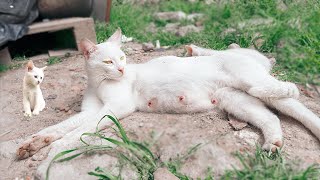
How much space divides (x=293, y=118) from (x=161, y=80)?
1.01 m

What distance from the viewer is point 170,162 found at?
9.65 ft

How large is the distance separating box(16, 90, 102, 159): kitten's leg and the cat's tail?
132 centimetres

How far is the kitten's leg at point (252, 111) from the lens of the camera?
3.06m

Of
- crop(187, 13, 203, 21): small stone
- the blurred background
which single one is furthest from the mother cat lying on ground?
→ crop(187, 13, 203, 21): small stone

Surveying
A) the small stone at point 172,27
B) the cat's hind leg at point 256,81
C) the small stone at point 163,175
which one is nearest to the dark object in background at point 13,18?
the small stone at point 172,27

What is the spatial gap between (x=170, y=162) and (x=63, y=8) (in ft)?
10.1

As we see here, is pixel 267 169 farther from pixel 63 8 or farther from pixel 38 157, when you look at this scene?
pixel 63 8

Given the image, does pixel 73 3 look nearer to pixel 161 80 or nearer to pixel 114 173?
pixel 161 80

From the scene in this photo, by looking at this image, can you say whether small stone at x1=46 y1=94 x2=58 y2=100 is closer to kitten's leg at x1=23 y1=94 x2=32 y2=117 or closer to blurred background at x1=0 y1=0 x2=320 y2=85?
kitten's leg at x1=23 y1=94 x2=32 y2=117

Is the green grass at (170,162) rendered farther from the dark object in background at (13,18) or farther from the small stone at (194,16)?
the small stone at (194,16)

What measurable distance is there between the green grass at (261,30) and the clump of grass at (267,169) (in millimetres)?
1460

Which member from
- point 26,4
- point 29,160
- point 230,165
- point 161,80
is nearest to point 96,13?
point 26,4

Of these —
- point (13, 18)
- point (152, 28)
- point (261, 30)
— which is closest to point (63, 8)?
point (13, 18)

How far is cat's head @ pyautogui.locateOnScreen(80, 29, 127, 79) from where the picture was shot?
11.2 ft
